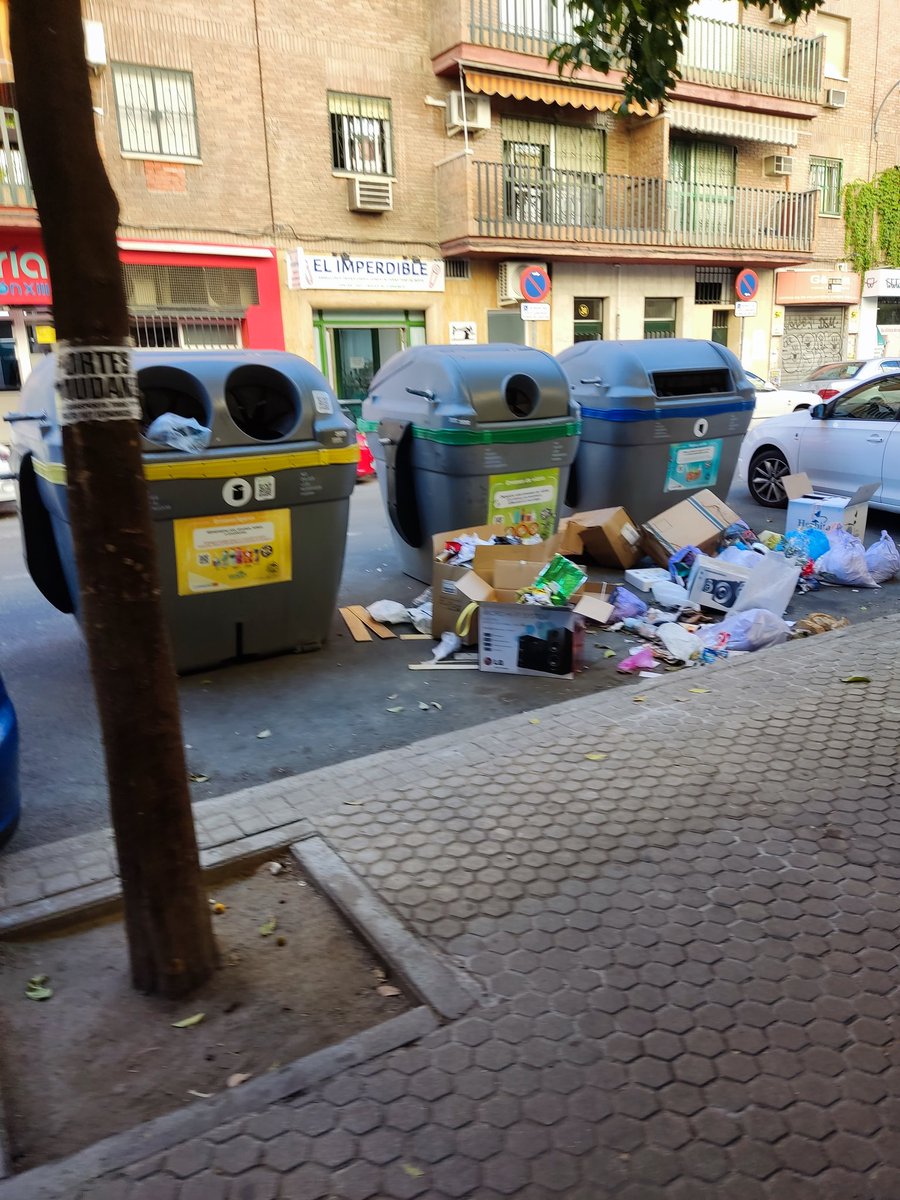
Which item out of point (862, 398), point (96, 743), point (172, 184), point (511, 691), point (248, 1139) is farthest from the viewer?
point (172, 184)

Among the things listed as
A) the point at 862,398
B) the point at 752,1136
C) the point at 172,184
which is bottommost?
the point at 752,1136

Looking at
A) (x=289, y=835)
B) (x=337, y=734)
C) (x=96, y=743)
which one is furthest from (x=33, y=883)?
(x=337, y=734)

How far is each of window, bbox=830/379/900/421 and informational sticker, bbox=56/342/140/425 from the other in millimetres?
7809

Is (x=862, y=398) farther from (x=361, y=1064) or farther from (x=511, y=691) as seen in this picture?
(x=361, y=1064)

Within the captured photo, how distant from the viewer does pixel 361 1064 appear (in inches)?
86.3

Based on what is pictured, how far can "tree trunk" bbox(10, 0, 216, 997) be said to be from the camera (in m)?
1.98

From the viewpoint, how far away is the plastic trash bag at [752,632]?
17.6 feet

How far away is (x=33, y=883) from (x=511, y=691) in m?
Result: 2.51

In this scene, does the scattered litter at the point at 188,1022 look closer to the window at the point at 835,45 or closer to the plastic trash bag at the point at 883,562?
A: the plastic trash bag at the point at 883,562

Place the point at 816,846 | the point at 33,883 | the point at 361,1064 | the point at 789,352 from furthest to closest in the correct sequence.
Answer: the point at 789,352 → the point at 816,846 → the point at 33,883 → the point at 361,1064

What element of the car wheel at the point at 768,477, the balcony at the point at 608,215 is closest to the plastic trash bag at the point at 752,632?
the car wheel at the point at 768,477

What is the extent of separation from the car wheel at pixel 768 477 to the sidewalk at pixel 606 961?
5.59m

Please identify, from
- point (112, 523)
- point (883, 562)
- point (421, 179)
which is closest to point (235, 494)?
point (112, 523)

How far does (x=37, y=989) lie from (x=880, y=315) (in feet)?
87.9
